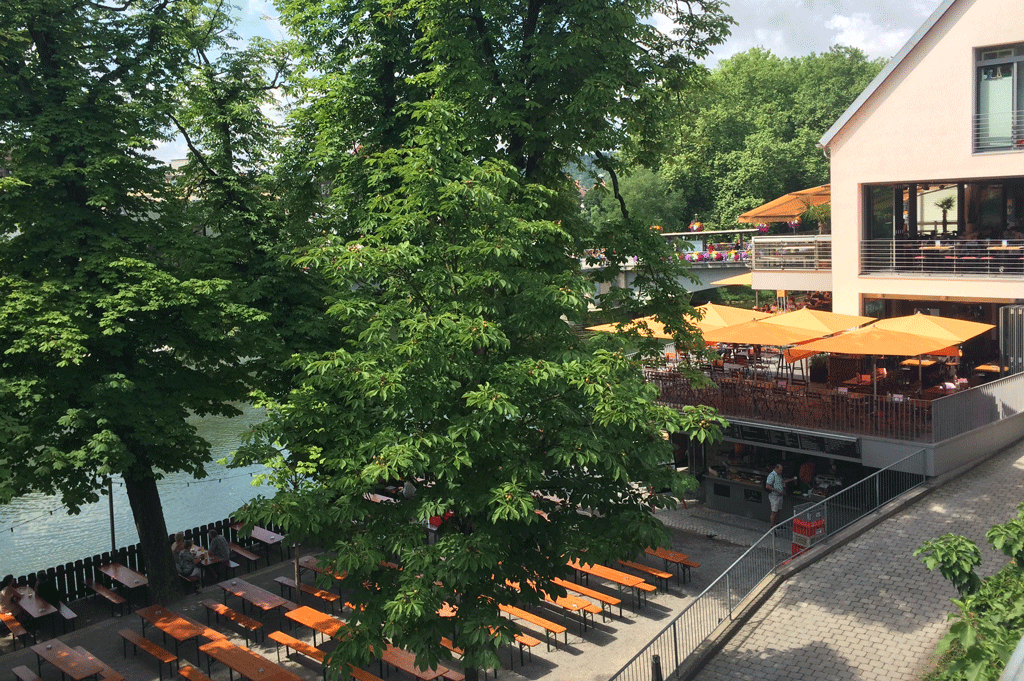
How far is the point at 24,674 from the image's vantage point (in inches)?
601

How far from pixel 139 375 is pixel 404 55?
8.11 meters

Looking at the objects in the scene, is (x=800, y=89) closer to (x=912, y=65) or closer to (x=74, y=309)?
(x=912, y=65)

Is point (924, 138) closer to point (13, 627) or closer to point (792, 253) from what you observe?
point (792, 253)

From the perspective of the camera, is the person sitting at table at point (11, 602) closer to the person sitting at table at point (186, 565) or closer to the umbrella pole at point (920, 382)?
the person sitting at table at point (186, 565)

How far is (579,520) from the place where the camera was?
39.0ft

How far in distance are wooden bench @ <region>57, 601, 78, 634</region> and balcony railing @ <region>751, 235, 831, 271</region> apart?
22.0m

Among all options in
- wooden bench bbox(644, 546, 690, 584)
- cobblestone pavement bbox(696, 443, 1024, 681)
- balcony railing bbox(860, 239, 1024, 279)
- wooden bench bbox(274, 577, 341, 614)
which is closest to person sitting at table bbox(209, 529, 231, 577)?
wooden bench bbox(274, 577, 341, 614)

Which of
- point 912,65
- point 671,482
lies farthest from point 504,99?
point 912,65

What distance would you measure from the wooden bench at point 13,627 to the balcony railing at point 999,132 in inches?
985

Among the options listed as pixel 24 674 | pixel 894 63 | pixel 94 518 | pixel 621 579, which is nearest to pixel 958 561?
pixel 621 579

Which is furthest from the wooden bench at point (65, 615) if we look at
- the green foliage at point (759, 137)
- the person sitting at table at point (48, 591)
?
the green foliage at point (759, 137)

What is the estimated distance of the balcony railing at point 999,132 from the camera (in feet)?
73.8

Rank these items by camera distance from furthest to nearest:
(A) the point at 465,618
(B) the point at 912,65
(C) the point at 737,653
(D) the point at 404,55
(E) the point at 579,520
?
(B) the point at 912,65 → (D) the point at 404,55 → (C) the point at 737,653 → (E) the point at 579,520 → (A) the point at 465,618

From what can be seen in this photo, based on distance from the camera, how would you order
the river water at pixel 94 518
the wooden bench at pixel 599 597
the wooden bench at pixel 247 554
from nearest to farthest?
the wooden bench at pixel 599 597, the wooden bench at pixel 247 554, the river water at pixel 94 518
